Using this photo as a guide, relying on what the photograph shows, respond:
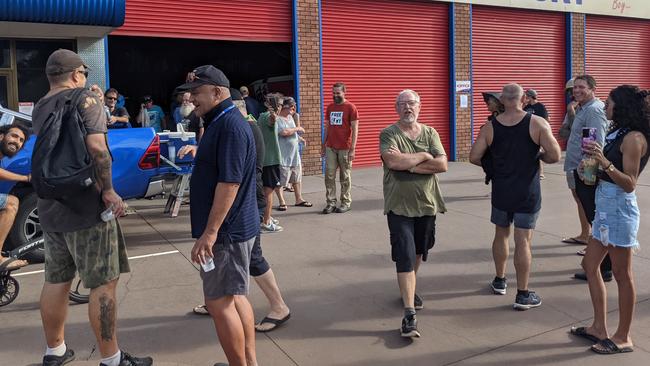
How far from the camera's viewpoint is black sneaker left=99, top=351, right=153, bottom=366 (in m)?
3.67

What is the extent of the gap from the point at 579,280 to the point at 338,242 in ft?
8.77

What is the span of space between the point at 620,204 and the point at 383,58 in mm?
10324

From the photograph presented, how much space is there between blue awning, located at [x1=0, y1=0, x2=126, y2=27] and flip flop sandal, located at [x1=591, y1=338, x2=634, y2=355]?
7805mm

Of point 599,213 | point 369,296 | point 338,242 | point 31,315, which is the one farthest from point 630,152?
point 31,315

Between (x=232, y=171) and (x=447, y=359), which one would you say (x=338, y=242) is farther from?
(x=232, y=171)

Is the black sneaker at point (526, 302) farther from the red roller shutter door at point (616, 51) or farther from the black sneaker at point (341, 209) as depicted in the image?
the red roller shutter door at point (616, 51)

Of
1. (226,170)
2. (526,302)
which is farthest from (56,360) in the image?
(526,302)

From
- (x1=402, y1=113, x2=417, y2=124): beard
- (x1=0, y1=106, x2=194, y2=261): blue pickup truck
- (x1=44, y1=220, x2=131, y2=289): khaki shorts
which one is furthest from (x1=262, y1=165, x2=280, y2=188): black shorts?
(x1=44, y1=220, x2=131, y2=289): khaki shorts

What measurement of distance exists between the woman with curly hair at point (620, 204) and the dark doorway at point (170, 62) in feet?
47.1

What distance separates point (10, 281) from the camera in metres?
4.96

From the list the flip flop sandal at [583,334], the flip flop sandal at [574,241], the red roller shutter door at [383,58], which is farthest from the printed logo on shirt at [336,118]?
the flip flop sandal at [583,334]

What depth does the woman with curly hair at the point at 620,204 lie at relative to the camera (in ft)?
12.8

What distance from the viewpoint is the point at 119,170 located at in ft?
21.2

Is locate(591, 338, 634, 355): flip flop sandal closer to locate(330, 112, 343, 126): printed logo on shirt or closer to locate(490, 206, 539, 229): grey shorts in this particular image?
locate(490, 206, 539, 229): grey shorts
